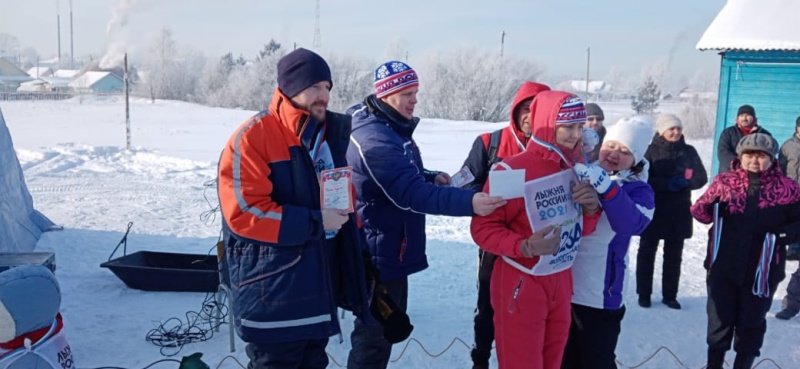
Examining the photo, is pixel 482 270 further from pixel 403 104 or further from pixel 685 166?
pixel 685 166

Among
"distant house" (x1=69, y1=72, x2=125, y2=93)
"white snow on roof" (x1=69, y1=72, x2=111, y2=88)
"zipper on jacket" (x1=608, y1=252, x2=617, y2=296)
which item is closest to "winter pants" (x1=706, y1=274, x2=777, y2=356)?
"zipper on jacket" (x1=608, y1=252, x2=617, y2=296)

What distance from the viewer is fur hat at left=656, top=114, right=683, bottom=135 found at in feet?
16.9

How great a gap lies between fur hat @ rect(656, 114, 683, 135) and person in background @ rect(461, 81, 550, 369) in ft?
6.81

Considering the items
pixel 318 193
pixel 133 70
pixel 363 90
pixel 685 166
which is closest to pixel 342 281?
pixel 318 193

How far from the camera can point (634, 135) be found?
121 inches

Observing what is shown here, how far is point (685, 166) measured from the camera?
17.4ft

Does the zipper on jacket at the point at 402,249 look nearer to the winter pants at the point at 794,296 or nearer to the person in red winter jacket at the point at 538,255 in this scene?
the person in red winter jacket at the point at 538,255

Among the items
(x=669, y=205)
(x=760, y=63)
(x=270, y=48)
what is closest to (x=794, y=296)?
(x=669, y=205)

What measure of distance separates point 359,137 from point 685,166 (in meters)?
3.52

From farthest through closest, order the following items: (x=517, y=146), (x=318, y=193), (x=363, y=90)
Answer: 1. (x=363, y=90)
2. (x=517, y=146)
3. (x=318, y=193)

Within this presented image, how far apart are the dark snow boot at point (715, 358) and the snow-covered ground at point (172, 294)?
325mm

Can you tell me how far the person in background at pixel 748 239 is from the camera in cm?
371

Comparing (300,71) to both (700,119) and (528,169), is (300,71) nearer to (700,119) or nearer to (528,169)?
(528,169)

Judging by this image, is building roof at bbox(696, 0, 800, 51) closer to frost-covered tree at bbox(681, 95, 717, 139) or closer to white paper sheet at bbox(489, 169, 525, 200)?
white paper sheet at bbox(489, 169, 525, 200)
